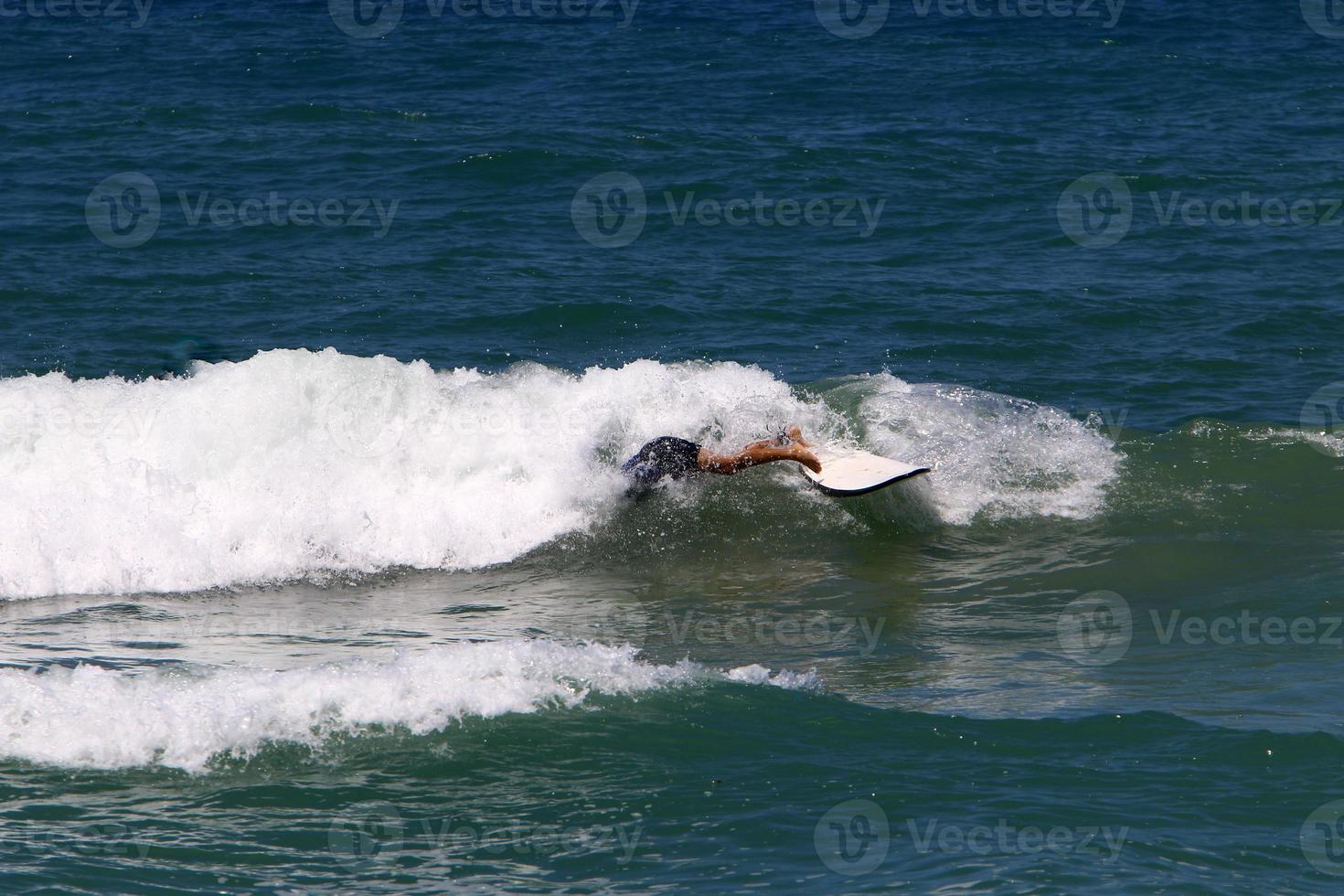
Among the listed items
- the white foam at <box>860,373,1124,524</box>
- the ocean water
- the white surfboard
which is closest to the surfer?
the ocean water

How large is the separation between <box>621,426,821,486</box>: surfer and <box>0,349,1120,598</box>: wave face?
9.7 inches

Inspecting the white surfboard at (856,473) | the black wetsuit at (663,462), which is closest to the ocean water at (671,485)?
the black wetsuit at (663,462)

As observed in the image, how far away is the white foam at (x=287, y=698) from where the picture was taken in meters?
7.55

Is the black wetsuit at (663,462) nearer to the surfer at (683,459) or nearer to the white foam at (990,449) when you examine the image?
the surfer at (683,459)

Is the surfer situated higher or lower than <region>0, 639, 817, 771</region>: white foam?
higher

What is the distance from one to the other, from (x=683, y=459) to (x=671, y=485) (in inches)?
9.3

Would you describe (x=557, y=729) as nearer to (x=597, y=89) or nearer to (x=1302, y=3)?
(x=597, y=89)

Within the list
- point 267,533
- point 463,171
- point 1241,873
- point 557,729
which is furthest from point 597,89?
point 1241,873

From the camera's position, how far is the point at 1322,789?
720 centimetres

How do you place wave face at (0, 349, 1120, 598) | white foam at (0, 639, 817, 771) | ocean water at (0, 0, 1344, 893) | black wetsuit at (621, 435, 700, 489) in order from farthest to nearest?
black wetsuit at (621, 435, 700, 489) → wave face at (0, 349, 1120, 598) → white foam at (0, 639, 817, 771) → ocean water at (0, 0, 1344, 893)

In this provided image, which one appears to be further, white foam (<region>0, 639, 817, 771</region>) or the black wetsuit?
the black wetsuit

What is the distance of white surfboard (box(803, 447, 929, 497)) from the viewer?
11.2 meters

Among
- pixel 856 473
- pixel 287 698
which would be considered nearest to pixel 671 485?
pixel 856 473

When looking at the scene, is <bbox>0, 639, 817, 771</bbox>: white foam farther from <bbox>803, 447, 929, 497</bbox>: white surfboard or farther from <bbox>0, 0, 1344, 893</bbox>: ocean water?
<bbox>803, 447, 929, 497</bbox>: white surfboard
